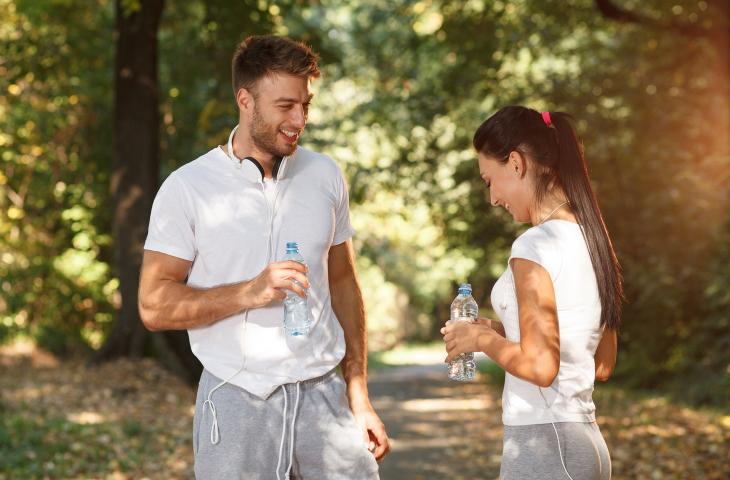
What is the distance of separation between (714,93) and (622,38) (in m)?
3.70

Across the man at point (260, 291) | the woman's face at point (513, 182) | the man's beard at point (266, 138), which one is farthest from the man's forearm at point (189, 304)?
the woman's face at point (513, 182)

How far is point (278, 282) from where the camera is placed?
3461 millimetres

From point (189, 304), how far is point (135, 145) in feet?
39.4

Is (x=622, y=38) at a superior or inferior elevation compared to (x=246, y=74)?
superior

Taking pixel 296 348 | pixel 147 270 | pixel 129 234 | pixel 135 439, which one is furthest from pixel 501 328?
pixel 129 234

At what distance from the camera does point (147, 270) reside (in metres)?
3.73

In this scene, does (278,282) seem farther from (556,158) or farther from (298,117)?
(556,158)

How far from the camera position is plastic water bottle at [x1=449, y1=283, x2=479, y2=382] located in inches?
151

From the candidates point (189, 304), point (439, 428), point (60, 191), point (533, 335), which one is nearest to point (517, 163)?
point (533, 335)

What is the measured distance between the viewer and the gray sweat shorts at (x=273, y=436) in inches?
A: 144

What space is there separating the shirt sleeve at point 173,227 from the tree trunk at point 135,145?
11.7m

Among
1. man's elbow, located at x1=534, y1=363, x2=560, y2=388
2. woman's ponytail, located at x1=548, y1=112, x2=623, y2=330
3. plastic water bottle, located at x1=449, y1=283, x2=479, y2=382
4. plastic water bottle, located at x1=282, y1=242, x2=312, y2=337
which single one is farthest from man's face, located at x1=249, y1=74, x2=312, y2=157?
man's elbow, located at x1=534, y1=363, x2=560, y2=388

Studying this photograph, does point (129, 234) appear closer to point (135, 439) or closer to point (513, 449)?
point (135, 439)

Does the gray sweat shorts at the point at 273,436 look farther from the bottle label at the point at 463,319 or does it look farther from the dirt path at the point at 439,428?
the dirt path at the point at 439,428
